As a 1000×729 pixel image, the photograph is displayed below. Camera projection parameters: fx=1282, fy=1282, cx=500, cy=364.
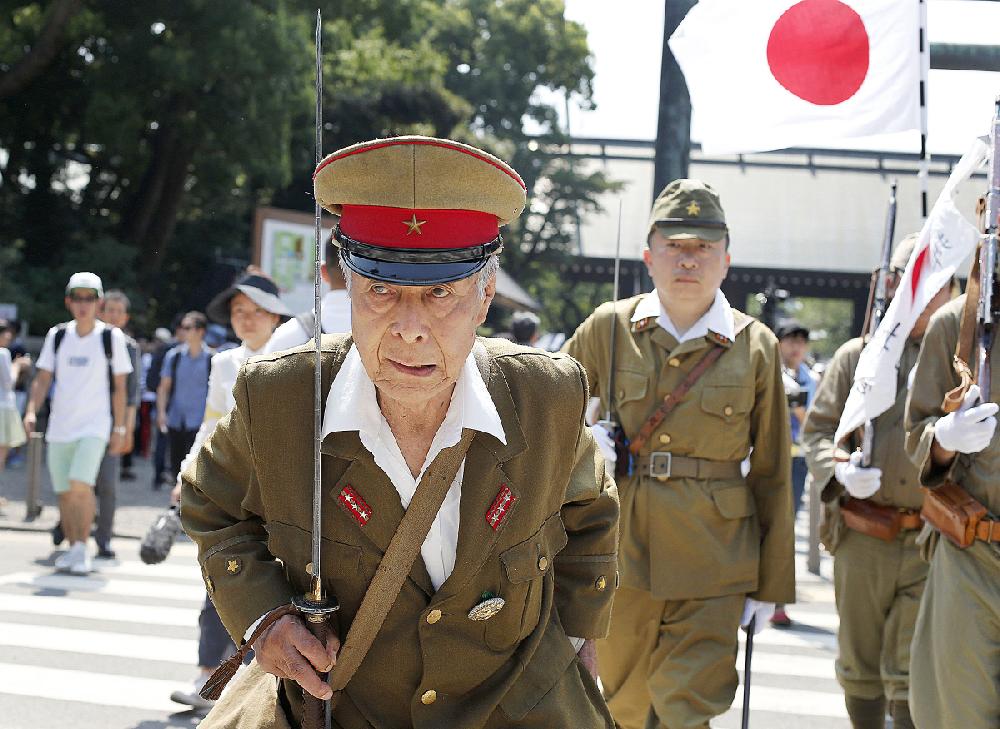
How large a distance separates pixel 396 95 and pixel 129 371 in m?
19.1

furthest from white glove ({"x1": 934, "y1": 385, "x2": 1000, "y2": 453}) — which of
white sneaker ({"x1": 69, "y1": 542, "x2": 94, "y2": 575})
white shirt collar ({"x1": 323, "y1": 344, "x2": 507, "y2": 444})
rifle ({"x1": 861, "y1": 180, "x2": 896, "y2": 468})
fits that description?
white sneaker ({"x1": 69, "y1": 542, "x2": 94, "y2": 575})

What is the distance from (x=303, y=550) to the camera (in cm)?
257

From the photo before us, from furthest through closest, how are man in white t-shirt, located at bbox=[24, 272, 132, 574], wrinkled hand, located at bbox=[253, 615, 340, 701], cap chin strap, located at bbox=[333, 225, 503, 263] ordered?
man in white t-shirt, located at bbox=[24, 272, 132, 574] < cap chin strap, located at bbox=[333, 225, 503, 263] < wrinkled hand, located at bbox=[253, 615, 340, 701]

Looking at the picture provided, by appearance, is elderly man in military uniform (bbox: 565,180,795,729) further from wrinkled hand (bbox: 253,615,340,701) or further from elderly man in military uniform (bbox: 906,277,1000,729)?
wrinkled hand (bbox: 253,615,340,701)

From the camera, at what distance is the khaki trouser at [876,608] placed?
5.68 metres

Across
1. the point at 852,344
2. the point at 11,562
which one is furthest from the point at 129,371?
the point at 852,344

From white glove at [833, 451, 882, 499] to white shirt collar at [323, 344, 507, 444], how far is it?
10.4 feet

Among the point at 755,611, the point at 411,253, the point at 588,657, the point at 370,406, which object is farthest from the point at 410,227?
the point at 755,611

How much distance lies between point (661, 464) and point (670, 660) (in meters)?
0.78

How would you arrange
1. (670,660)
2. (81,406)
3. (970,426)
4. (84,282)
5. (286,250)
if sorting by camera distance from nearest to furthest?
(970,426), (670,660), (84,282), (81,406), (286,250)

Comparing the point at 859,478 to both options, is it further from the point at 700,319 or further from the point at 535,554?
the point at 535,554

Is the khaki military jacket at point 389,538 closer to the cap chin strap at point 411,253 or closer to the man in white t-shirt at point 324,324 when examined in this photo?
the cap chin strap at point 411,253

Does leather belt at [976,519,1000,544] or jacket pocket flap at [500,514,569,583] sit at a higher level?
jacket pocket flap at [500,514,569,583]

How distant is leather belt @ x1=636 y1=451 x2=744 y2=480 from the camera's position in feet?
17.0
